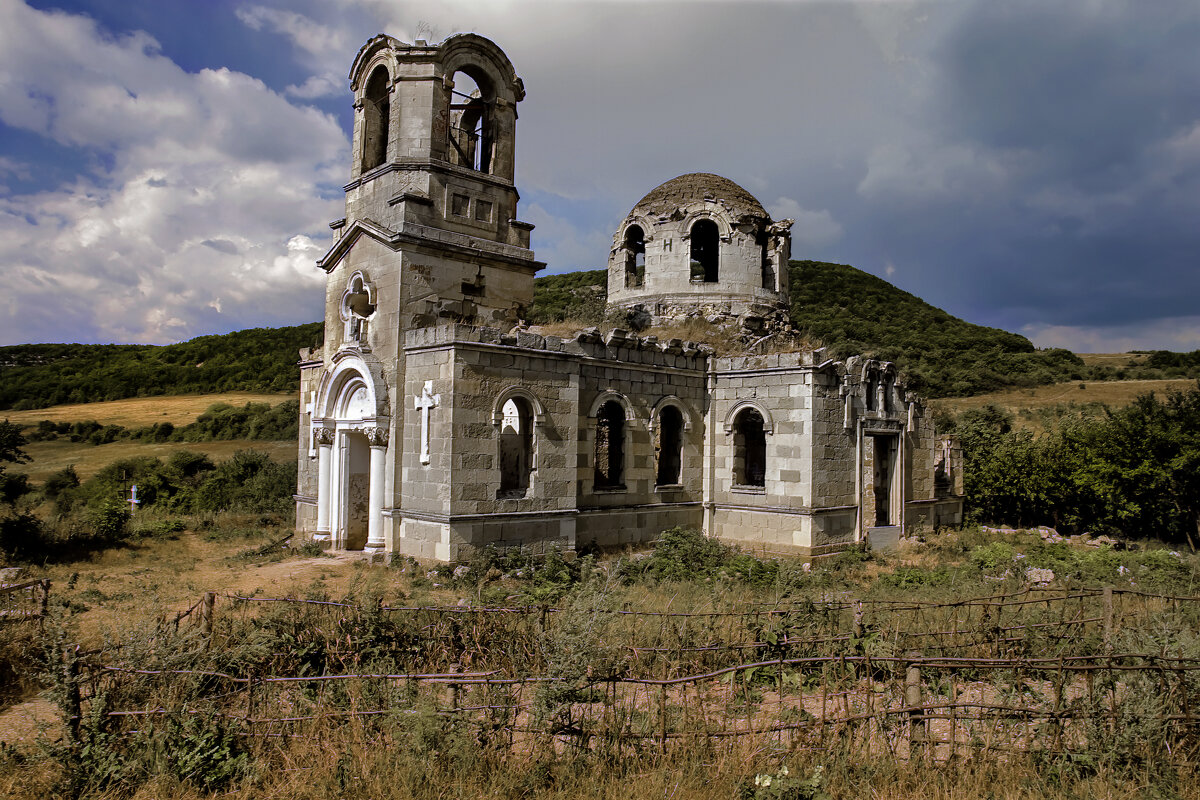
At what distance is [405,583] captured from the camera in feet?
43.9

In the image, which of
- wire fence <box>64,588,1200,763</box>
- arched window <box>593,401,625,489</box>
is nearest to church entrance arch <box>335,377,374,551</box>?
arched window <box>593,401,625,489</box>

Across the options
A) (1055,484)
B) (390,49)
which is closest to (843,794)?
(390,49)

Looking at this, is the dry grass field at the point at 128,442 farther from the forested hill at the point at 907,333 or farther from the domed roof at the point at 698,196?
the domed roof at the point at 698,196

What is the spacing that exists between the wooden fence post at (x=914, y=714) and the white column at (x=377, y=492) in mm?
11708

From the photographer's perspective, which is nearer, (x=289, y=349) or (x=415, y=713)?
(x=415, y=713)

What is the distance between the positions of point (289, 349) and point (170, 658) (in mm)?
53764

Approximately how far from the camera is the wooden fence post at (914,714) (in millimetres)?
5898

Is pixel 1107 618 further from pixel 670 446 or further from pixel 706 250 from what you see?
pixel 706 250

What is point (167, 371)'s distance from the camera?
55188 millimetres

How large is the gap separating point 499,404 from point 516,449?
9.23 feet

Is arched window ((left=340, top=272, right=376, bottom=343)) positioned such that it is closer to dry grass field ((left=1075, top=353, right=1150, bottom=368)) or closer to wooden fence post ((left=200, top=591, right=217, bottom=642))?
wooden fence post ((left=200, top=591, right=217, bottom=642))

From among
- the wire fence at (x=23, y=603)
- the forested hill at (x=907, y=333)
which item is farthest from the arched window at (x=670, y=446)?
the forested hill at (x=907, y=333)

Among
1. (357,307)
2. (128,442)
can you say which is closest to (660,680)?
(357,307)

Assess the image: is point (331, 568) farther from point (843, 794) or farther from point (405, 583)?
A: point (843, 794)
